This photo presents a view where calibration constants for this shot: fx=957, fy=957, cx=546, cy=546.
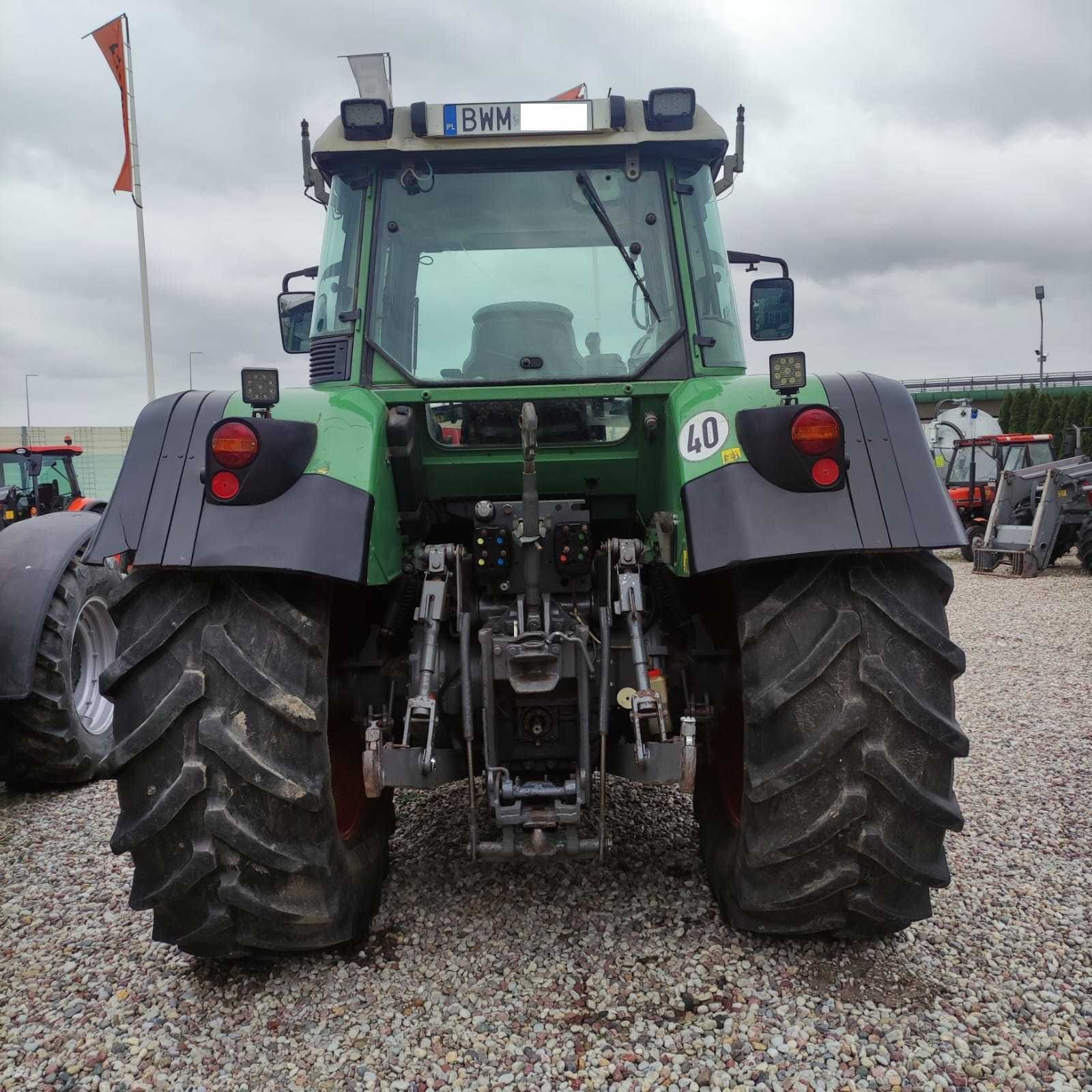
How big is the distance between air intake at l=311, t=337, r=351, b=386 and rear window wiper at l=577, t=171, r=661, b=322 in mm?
955

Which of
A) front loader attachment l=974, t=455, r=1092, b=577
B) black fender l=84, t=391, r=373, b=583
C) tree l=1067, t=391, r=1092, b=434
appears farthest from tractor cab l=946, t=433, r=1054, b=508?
black fender l=84, t=391, r=373, b=583

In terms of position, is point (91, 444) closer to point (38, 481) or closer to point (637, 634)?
point (38, 481)

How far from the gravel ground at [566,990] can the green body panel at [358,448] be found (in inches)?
Result: 46.1

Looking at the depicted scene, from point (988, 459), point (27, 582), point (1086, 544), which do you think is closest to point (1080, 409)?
point (988, 459)

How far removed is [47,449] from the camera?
1170 centimetres

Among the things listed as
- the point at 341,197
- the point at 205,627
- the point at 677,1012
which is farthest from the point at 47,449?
the point at 677,1012

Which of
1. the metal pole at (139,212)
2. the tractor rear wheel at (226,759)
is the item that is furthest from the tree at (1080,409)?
the tractor rear wheel at (226,759)

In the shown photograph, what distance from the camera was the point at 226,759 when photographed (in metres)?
2.39

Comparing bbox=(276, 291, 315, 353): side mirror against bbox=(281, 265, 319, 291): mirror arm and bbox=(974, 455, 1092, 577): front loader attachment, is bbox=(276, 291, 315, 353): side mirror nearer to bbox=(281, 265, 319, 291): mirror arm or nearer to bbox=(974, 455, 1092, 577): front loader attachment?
bbox=(281, 265, 319, 291): mirror arm

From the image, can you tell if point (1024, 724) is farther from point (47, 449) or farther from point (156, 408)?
point (47, 449)

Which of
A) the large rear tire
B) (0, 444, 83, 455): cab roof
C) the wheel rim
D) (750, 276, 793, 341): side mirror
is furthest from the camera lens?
(0, 444, 83, 455): cab roof

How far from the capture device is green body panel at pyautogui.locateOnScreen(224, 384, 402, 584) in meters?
2.60

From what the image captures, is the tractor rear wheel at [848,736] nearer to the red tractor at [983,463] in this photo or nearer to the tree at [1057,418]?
the red tractor at [983,463]

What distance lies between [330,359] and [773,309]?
1657 mm
